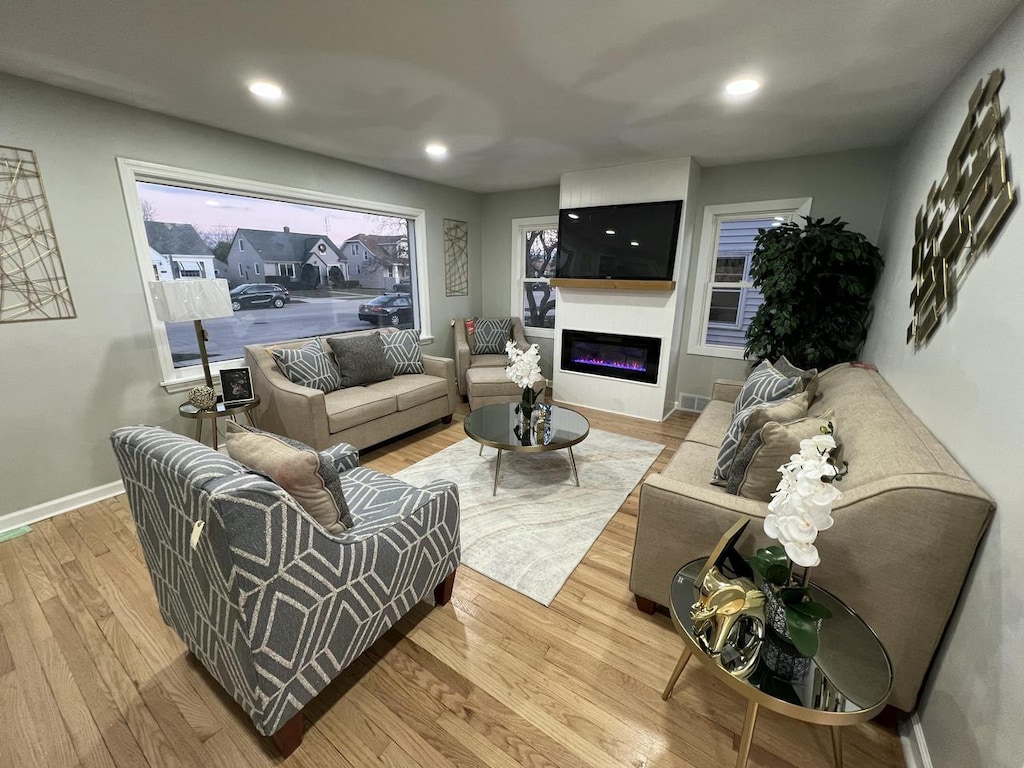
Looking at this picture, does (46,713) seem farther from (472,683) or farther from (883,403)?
(883,403)

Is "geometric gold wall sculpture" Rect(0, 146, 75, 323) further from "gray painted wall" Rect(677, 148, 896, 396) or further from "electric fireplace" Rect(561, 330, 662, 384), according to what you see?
"gray painted wall" Rect(677, 148, 896, 396)

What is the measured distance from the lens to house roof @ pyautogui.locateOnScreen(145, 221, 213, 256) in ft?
8.97

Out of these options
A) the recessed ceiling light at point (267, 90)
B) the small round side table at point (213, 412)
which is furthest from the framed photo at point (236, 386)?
the recessed ceiling light at point (267, 90)

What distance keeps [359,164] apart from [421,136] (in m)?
1.11

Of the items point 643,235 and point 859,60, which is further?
point 643,235

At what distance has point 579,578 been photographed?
6.47 ft

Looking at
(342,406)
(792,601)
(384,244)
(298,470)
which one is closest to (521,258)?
(384,244)

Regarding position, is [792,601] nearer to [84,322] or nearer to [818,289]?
[818,289]

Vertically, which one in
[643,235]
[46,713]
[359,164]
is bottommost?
[46,713]

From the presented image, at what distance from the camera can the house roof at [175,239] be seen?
8.97 ft

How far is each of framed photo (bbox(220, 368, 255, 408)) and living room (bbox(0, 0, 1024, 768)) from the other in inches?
12.5

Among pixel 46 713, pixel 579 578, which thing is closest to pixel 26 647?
pixel 46 713

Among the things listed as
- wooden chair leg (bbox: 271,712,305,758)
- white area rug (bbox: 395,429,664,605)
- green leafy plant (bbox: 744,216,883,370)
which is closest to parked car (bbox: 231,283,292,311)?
white area rug (bbox: 395,429,664,605)

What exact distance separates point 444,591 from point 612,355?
9.95 ft
